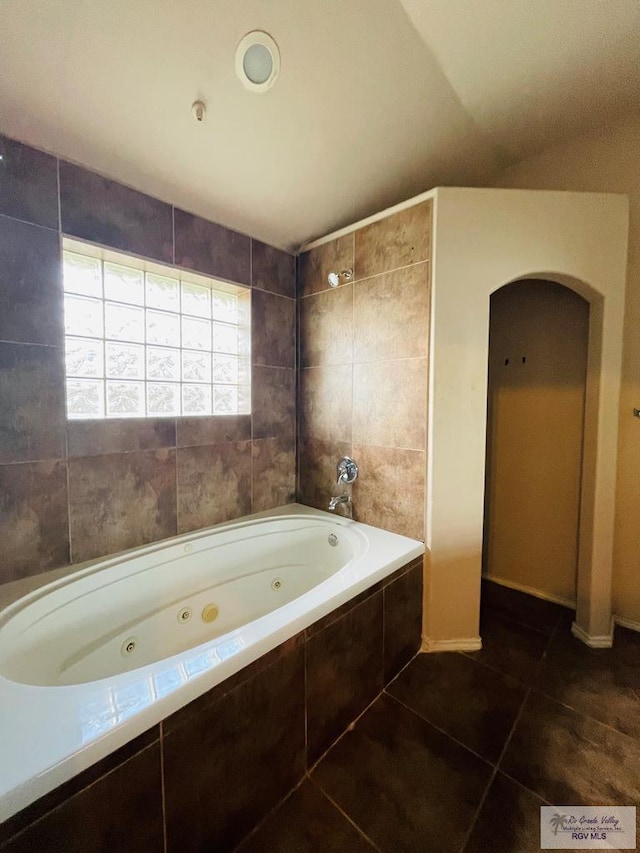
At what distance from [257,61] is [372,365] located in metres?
1.30

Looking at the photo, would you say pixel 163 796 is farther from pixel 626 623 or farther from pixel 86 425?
pixel 626 623

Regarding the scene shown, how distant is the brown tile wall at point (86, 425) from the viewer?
1.28 m

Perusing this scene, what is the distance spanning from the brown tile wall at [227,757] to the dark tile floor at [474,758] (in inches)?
4.0

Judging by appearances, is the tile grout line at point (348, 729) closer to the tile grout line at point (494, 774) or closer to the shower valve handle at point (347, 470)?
the tile grout line at point (494, 774)

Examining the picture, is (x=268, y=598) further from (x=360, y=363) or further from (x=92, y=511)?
(x=360, y=363)

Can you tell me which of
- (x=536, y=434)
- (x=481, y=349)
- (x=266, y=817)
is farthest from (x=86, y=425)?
(x=536, y=434)

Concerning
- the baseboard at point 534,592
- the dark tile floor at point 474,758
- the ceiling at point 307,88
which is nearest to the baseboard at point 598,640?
the dark tile floor at point 474,758

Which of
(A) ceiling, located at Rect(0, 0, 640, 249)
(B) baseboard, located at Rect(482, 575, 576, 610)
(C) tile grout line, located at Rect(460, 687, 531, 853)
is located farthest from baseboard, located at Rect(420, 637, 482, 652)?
(A) ceiling, located at Rect(0, 0, 640, 249)

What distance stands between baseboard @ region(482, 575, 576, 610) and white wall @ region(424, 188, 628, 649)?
34 centimetres

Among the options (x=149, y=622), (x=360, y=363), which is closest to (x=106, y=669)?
(x=149, y=622)

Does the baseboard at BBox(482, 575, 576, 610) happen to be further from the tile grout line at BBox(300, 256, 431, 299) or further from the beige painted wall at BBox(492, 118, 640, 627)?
the tile grout line at BBox(300, 256, 431, 299)

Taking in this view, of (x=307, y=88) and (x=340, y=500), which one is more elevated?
(x=307, y=88)

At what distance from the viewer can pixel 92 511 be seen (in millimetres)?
1494

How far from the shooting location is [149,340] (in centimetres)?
174
